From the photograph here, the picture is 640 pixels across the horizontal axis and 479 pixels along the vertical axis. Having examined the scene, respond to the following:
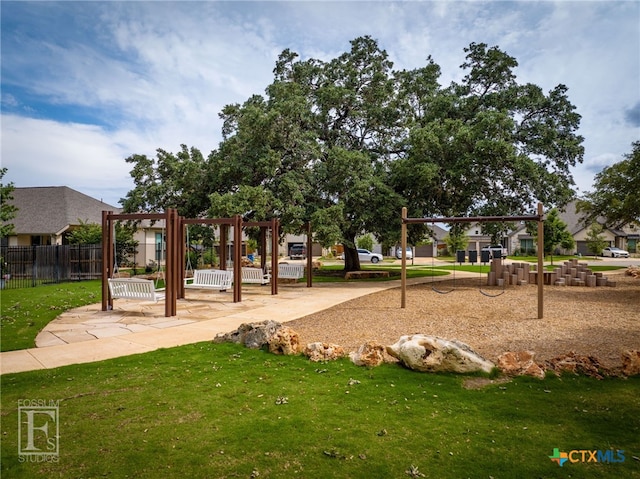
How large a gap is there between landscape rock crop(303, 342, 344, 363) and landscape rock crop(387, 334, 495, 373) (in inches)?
39.5

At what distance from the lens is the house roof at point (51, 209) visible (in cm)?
2680

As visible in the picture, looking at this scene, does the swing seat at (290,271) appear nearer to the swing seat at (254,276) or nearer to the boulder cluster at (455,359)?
the swing seat at (254,276)

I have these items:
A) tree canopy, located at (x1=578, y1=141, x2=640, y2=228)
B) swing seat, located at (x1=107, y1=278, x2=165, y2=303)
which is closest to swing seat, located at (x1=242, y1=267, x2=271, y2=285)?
swing seat, located at (x1=107, y1=278, x2=165, y2=303)

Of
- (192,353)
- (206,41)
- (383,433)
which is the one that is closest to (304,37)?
(206,41)

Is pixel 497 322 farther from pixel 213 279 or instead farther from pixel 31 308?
pixel 31 308

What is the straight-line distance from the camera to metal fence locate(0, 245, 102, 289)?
724 inches

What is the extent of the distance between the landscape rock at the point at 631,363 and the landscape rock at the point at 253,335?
5.10m

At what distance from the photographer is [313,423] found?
398 centimetres

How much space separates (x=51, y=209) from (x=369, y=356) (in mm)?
29871

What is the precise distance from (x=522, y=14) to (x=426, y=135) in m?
6.05

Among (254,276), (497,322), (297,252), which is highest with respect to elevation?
(297,252)

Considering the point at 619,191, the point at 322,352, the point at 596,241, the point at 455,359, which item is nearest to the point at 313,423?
the point at 322,352

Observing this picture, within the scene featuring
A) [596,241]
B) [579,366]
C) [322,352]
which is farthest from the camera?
[596,241]

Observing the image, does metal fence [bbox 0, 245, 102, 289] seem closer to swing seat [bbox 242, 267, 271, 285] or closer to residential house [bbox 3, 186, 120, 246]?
residential house [bbox 3, 186, 120, 246]
